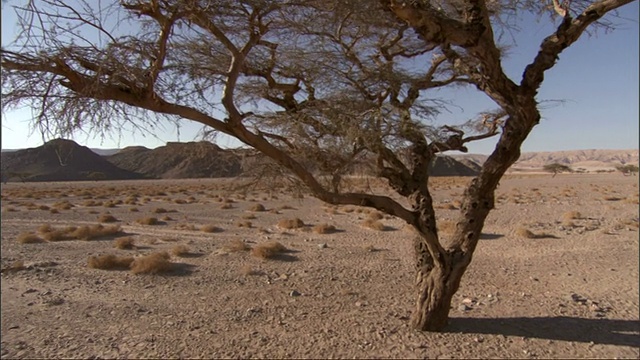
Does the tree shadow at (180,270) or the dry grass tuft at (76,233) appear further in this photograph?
the dry grass tuft at (76,233)

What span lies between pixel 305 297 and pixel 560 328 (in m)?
3.63

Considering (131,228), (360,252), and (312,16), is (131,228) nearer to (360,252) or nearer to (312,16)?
(360,252)

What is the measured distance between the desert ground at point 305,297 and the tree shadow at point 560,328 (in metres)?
0.03

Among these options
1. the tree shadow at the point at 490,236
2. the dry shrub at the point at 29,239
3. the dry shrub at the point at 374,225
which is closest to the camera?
the dry shrub at the point at 29,239

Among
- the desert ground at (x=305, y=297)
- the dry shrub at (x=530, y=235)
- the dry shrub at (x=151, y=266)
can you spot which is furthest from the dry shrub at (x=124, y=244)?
the dry shrub at (x=530, y=235)

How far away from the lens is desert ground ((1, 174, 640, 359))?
502 cm

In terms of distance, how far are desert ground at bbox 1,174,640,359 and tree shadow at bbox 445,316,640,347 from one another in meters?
0.03

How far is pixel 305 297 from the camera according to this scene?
702 centimetres

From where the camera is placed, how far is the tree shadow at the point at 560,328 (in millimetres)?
5316

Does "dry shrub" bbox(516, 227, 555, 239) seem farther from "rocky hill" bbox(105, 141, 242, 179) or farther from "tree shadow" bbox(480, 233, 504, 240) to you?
"rocky hill" bbox(105, 141, 242, 179)

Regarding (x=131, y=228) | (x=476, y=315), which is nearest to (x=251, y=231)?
(x=131, y=228)

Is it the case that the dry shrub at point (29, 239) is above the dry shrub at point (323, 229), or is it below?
above

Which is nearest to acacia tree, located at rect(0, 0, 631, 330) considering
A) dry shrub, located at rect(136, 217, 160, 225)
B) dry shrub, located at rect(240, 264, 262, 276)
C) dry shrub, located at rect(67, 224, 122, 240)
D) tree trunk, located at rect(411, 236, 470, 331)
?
tree trunk, located at rect(411, 236, 470, 331)

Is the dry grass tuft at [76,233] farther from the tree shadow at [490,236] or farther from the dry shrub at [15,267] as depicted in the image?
the tree shadow at [490,236]
